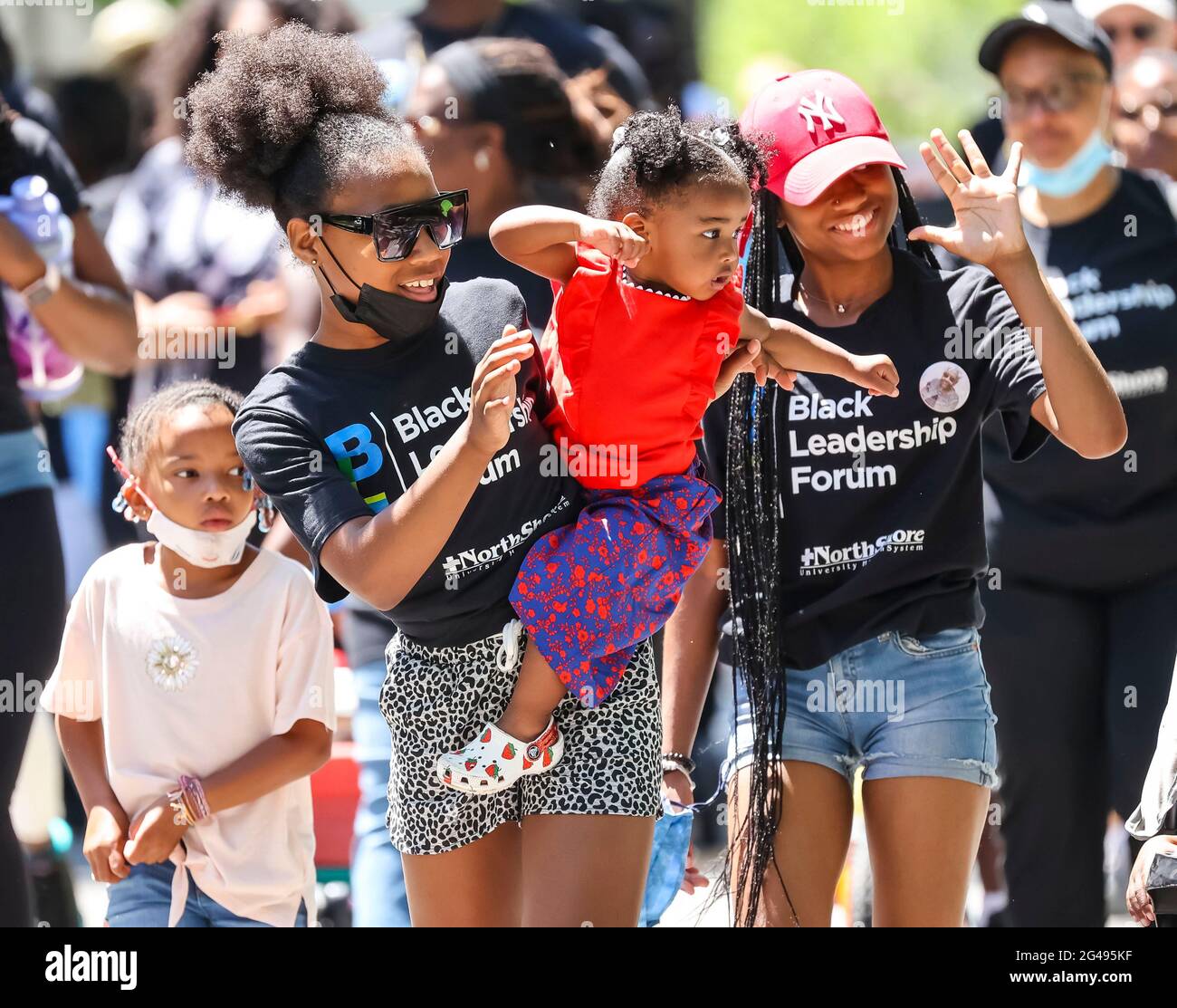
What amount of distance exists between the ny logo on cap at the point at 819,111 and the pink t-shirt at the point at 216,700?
146cm

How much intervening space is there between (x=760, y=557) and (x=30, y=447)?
1769 millimetres

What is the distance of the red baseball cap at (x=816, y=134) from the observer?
3.48 m

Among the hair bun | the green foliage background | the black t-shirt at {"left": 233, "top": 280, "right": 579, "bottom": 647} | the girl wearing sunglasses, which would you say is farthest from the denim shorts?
the green foliage background

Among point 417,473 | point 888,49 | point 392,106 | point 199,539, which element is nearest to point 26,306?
point 199,539

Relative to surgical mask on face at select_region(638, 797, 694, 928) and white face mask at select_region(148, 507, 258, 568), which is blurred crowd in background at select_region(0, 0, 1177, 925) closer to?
white face mask at select_region(148, 507, 258, 568)

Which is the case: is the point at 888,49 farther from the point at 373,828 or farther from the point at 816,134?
the point at 373,828

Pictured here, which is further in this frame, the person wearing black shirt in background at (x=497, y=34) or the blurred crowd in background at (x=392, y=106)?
the person wearing black shirt in background at (x=497, y=34)

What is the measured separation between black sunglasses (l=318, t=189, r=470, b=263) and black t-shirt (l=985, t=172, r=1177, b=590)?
84.8 inches

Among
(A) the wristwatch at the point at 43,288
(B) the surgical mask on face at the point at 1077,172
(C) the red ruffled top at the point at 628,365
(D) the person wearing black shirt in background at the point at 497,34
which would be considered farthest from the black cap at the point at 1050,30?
(A) the wristwatch at the point at 43,288

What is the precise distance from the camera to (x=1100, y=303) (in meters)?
4.71

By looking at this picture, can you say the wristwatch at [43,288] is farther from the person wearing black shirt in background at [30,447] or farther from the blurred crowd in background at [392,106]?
the blurred crowd in background at [392,106]

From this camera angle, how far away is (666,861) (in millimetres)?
3641

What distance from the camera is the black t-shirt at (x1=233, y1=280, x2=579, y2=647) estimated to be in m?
3.14

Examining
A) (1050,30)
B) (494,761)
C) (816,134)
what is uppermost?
(1050,30)
